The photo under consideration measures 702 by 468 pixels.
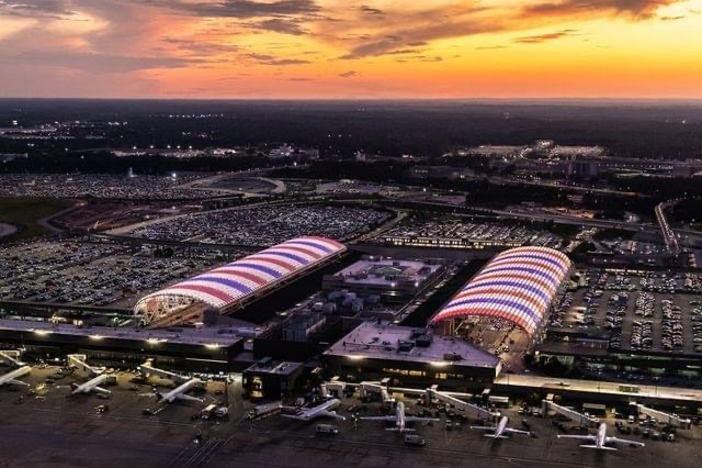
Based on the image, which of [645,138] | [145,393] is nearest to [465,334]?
[145,393]

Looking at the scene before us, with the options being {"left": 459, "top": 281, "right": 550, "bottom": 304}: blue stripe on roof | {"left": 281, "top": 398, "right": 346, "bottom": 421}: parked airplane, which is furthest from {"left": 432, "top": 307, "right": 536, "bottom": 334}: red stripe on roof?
{"left": 281, "top": 398, "right": 346, "bottom": 421}: parked airplane

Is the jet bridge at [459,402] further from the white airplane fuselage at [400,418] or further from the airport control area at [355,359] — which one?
the white airplane fuselage at [400,418]

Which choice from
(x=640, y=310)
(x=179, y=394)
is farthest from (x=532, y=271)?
(x=179, y=394)

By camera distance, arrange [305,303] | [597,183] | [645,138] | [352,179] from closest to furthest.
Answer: [305,303]
[597,183]
[352,179]
[645,138]

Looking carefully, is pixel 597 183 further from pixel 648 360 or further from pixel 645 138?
pixel 645 138

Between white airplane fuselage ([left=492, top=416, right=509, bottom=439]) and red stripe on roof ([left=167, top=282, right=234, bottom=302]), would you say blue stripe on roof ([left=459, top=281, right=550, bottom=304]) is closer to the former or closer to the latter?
red stripe on roof ([left=167, top=282, right=234, bottom=302])

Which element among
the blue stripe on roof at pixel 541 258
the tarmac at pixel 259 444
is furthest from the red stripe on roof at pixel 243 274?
the tarmac at pixel 259 444
